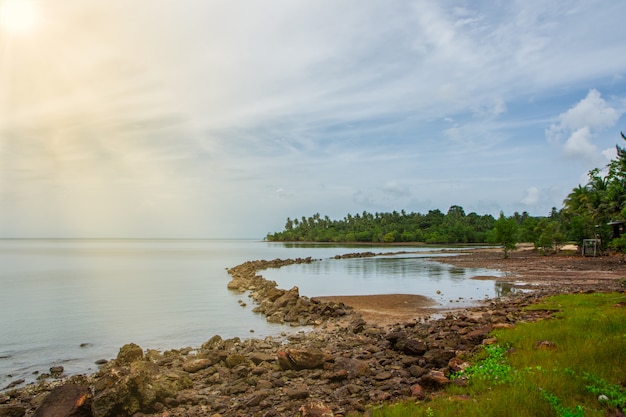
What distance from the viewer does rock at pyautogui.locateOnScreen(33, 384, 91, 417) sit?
9.69 metres

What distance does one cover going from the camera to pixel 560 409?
284 inches

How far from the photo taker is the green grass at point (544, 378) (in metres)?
7.58

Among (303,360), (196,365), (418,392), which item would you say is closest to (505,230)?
(303,360)

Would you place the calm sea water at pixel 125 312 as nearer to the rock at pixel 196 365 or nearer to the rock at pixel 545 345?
the rock at pixel 196 365

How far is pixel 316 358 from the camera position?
13203mm

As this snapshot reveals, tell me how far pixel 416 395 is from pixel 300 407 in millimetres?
2714

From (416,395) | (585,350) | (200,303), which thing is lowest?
(200,303)

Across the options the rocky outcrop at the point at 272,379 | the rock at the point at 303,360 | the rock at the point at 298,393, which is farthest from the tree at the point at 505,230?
the rock at the point at 298,393

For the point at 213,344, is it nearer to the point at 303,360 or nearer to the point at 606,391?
the point at 303,360

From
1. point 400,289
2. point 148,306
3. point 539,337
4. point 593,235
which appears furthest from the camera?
point 593,235

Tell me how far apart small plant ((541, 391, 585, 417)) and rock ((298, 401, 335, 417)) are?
4214 millimetres

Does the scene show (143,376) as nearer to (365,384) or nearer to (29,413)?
(29,413)

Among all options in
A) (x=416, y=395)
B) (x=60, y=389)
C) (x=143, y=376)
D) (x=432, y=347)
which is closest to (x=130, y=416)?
(x=143, y=376)

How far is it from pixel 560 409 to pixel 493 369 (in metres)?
2.63
